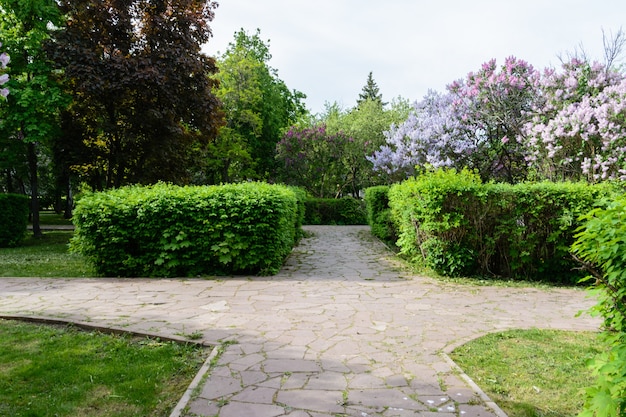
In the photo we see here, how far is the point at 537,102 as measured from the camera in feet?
45.5

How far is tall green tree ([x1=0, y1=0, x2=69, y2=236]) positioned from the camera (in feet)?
48.0

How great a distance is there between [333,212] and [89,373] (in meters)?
22.2

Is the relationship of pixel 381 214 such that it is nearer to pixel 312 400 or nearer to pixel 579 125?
pixel 579 125

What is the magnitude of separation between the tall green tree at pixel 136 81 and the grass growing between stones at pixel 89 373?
11.0 m

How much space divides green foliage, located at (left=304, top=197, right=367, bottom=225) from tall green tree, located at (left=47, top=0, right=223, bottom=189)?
9.67m

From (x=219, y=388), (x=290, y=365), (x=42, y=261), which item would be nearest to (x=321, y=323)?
(x=290, y=365)

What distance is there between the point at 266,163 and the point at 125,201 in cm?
2360

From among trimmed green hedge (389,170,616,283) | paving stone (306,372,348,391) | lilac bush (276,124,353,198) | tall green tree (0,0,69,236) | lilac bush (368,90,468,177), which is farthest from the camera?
lilac bush (276,124,353,198)

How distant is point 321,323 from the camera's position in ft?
18.5

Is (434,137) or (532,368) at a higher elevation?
(434,137)

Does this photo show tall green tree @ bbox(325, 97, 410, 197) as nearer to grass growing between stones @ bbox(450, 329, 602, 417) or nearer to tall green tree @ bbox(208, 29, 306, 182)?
tall green tree @ bbox(208, 29, 306, 182)

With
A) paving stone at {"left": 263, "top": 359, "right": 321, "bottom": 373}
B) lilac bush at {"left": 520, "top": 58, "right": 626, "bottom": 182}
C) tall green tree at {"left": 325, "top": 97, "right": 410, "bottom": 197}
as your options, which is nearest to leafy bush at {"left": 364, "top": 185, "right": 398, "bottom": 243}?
lilac bush at {"left": 520, "top": 58, "right": 626, "bottom": 182}

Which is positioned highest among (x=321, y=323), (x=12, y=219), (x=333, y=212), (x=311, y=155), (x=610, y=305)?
(x=311, y=155)

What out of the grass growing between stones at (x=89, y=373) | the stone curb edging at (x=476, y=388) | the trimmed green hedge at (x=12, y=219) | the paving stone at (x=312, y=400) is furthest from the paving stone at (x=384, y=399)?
the trimmed green hedge at (x=12, y=219)
